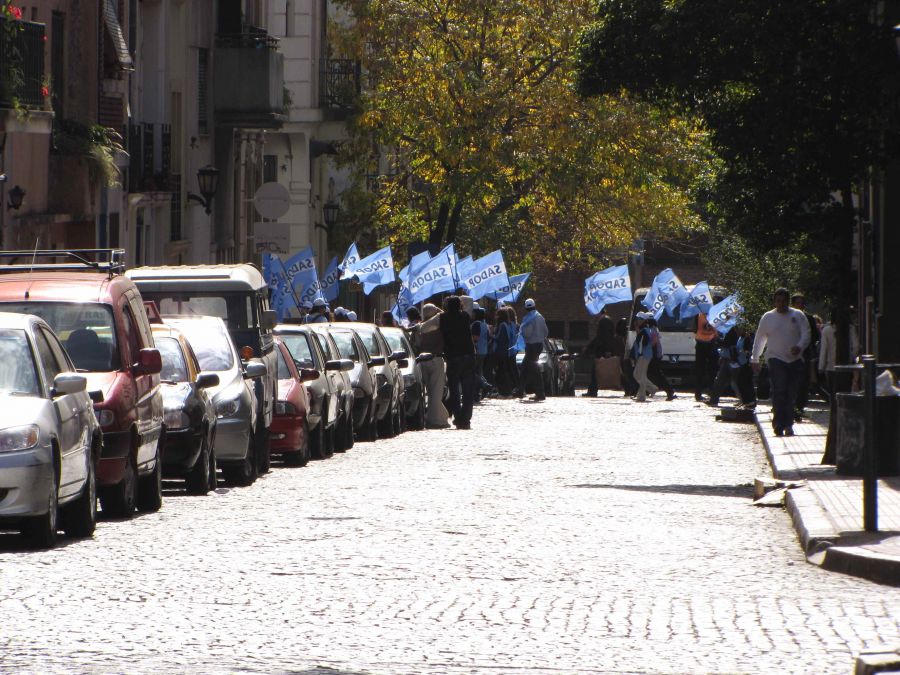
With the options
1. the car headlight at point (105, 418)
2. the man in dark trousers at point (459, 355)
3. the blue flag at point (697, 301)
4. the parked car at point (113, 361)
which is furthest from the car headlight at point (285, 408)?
the blue flag at point (697, 301)

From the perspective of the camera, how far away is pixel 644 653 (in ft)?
27.5

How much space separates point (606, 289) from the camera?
162 ft

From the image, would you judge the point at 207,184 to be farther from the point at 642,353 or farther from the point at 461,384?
the point at 461,384

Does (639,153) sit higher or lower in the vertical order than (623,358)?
higher

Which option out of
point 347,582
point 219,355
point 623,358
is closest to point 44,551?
point 347,582

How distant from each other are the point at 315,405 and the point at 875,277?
7.54 metres

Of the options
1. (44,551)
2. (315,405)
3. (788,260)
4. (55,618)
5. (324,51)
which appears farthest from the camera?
(324,51)

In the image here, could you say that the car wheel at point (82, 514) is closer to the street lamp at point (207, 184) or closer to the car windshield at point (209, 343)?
the car windshield at point (209, 343)

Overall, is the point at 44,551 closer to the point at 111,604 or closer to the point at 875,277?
the point at 111,604

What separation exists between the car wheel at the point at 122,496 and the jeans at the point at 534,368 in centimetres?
2594

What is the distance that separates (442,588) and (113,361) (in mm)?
5323

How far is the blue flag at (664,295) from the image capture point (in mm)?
49812

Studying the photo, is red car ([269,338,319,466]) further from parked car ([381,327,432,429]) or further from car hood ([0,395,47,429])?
car hood ([0,395,47,429])

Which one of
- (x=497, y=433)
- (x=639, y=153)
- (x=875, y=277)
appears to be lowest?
(x=497, y=433)
